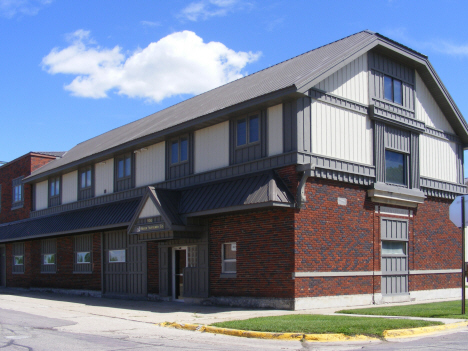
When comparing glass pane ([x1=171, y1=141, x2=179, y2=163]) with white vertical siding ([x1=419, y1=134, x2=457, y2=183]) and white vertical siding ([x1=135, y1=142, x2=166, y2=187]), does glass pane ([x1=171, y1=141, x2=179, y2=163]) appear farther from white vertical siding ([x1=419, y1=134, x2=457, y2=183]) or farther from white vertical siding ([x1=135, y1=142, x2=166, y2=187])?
white vertical siding ([x1=419, y1=134, x2=457, y2=183])

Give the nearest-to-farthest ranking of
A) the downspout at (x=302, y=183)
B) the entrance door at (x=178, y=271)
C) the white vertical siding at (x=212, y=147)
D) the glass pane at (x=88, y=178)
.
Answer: the downspout at (x=302, y=183) < the white vertical siding at (x=212, y=147) < the entrance door at (x=178, y=271) < the glass pane at (x=88, y=178)

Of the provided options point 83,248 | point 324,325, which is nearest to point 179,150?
point 83,248

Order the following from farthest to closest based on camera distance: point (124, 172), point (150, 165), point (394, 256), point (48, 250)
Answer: point (48, 250), point (124, 172), point (150, 165), point (394, 256)

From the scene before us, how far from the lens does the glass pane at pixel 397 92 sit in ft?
71.2

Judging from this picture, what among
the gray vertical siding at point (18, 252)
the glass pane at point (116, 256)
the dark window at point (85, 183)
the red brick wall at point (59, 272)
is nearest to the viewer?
the glass pane at point (116, 256)

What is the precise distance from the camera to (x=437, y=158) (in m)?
23.6

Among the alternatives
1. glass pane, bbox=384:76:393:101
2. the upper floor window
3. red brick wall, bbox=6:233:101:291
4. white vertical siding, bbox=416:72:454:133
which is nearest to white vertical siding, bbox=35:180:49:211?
the upper floor window

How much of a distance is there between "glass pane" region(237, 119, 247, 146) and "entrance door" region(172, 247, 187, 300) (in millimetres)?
5131

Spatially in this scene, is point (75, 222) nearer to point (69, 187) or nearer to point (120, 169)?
point (69, 187)

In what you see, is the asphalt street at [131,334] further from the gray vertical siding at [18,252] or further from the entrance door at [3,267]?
the entrance door at [3,267]

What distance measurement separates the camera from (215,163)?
20.3 m

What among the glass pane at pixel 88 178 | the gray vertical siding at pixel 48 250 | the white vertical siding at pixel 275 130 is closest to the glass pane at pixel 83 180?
the glass pane at pixel 88 178

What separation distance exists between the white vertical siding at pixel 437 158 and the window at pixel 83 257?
52.8 feet

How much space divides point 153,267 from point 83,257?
638cm
